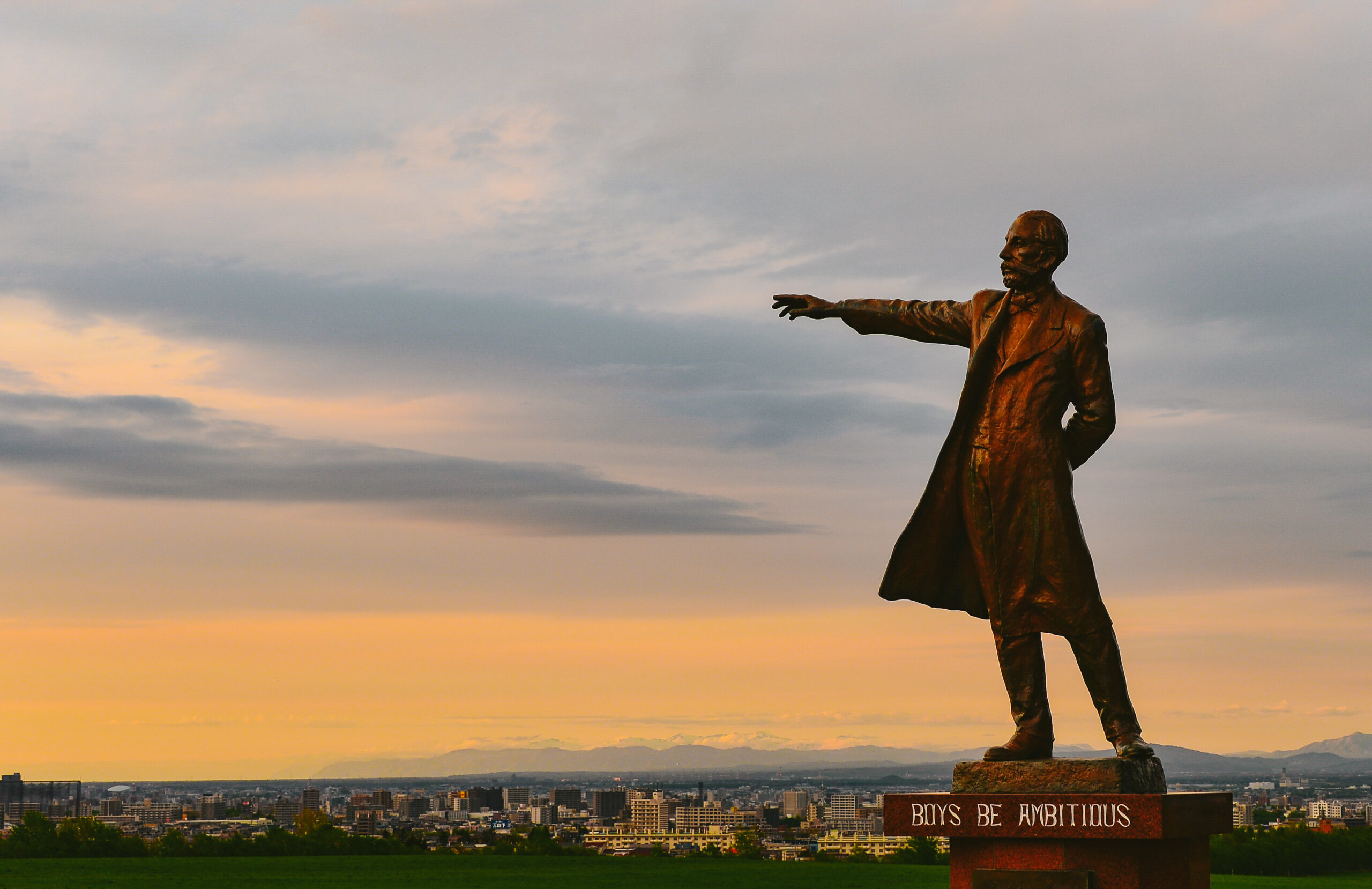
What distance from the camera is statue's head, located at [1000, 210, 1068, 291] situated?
9156 mm

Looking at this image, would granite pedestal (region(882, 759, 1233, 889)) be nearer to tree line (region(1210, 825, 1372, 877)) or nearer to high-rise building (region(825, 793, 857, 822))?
tree line (region(1210, 825, 1372, 877))

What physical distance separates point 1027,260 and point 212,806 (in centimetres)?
11759

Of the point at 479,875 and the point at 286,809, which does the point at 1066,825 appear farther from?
the point at 286,809

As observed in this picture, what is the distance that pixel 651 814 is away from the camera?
103 metres

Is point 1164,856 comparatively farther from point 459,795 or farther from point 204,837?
point 459,795

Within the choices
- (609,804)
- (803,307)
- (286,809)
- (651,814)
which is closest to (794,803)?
(609,804)

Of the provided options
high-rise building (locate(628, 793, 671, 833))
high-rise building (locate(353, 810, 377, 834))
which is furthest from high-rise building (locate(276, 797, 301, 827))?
high-rise building (locate(628, 793, 671, 833))

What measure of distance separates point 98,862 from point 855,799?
239 feet

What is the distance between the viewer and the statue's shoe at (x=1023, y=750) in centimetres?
878

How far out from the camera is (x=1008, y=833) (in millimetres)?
8312

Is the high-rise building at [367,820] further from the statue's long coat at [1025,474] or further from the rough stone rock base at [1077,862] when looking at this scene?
the rough stone rock base at [1077,862]

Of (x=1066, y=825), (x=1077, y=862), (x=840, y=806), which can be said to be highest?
(x=1066, y=825)

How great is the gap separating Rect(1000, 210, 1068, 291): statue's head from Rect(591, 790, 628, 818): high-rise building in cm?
10521

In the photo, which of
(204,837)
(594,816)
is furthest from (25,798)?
(204,837)
